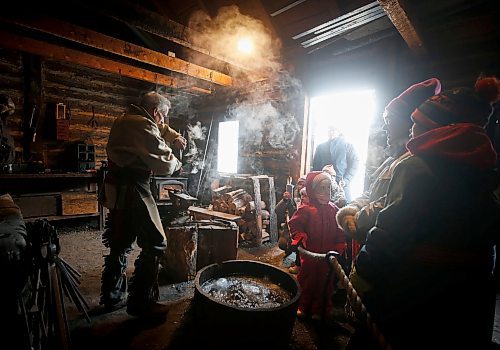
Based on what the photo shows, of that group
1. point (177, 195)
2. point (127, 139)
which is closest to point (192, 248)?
point (177, 195)

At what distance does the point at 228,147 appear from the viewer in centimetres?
973

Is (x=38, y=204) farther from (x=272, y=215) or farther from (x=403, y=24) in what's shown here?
(x=403, y=24)

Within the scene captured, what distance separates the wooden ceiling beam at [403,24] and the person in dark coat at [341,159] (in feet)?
7.31

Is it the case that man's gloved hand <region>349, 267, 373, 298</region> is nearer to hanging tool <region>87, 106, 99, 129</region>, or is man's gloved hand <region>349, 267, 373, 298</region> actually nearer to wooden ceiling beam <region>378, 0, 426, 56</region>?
wooden ceiling beam <region>378, 0, 426, 56</region>

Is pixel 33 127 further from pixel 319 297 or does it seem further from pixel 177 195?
pixel 319 297

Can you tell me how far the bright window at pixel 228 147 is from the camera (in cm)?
944

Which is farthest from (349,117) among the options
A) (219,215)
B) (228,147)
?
(228,147)

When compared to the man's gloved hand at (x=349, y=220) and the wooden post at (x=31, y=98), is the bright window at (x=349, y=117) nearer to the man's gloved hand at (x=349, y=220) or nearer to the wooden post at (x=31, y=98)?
the man's gloved hand at (x=349, y=220)

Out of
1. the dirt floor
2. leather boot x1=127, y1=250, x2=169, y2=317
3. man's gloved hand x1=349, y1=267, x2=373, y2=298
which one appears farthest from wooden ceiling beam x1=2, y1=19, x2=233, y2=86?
man's gloved hand x1=349, y1=267, x2=373, y2=298

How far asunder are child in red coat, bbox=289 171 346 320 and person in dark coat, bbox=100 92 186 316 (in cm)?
197

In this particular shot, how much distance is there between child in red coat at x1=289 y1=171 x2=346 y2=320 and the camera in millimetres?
3652

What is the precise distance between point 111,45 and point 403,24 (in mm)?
5508

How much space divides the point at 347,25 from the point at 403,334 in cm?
503

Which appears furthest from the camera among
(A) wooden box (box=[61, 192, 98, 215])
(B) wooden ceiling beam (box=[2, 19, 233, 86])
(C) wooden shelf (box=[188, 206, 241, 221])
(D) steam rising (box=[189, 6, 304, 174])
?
(A) wooden box (box=[61, 192, 98, 215])
